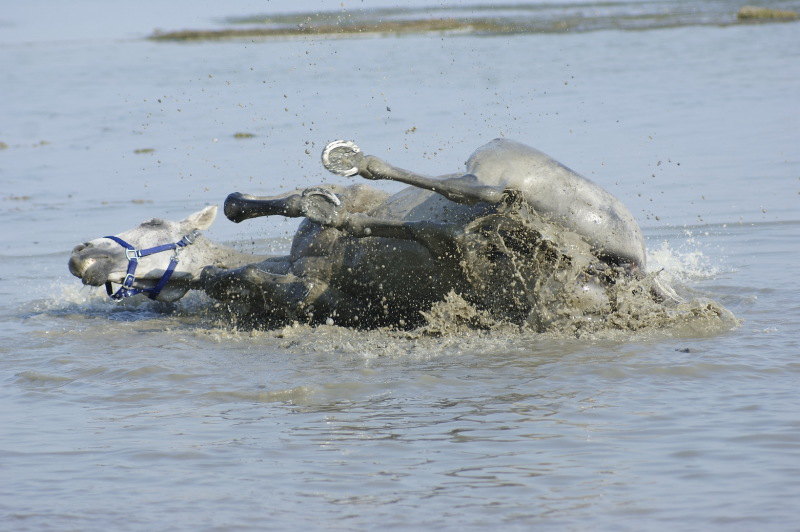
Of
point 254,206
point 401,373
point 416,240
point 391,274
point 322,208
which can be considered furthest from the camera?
point 254,206

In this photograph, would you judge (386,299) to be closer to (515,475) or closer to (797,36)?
(515,475)

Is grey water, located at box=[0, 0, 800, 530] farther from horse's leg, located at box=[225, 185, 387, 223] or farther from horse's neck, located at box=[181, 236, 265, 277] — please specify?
horse's leg, located at box=[225, 185, 387, 223]

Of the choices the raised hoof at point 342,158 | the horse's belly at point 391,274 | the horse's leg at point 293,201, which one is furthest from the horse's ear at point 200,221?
the raised hoof at point 342,158

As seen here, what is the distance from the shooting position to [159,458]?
4.95 m

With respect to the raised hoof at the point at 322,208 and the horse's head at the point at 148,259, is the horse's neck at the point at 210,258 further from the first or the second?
the raised hoof at the point at 322,208

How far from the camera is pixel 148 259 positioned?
773 cm

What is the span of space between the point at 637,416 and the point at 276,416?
1.73 metres

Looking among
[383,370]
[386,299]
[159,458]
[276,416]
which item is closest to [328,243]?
[386,299]

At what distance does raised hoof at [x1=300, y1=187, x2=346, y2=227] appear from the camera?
672 cm

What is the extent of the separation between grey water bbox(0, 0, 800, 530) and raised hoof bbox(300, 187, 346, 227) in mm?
763

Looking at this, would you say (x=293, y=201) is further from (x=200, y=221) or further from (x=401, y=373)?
(x=200, y=221)

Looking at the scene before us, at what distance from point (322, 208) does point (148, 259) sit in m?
1.64

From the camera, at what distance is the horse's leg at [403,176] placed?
6359mm

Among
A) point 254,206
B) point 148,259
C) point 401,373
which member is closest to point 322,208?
point 254,206
